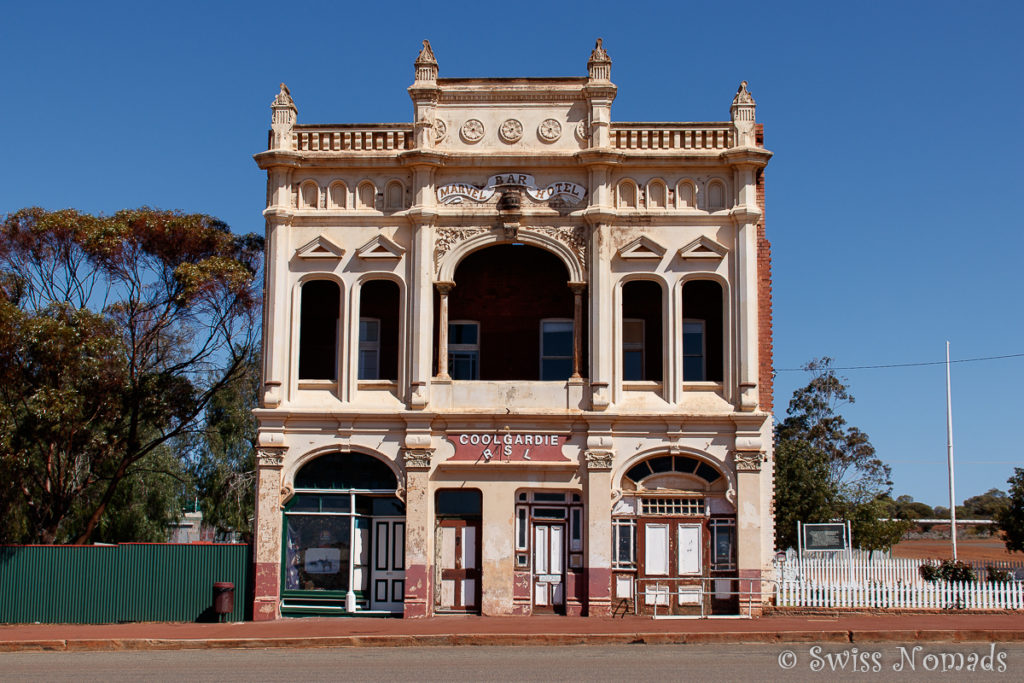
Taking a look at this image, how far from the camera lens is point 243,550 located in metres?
25.5

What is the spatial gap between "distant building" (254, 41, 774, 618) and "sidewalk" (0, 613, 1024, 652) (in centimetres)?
135

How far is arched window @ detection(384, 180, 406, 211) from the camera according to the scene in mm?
26438

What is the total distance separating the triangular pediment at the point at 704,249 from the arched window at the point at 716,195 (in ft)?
2.68

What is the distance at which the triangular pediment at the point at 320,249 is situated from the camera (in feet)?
85.8

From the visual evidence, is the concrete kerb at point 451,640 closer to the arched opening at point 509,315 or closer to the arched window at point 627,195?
the arched opening at point 509,315

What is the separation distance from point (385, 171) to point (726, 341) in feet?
28.5

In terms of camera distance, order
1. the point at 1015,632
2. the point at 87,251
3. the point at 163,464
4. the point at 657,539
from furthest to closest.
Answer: the point at 163,464
the point at 87,251
the point at 657,539
the point at 1015,632

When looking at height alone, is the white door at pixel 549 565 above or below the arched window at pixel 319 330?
below

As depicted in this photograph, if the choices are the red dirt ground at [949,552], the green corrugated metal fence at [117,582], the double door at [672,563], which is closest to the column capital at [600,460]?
the double door at [672,563]

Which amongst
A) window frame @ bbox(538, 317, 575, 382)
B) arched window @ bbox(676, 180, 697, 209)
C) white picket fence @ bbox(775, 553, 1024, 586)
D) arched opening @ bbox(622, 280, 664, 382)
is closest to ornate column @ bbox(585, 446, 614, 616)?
window frame @ bbox(538, 317, 575, 382)

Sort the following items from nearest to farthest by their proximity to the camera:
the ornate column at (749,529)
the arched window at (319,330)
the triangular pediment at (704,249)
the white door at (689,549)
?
the ornate column at (749,529) → the white door at (689,549) → the triangular pediment at (704,249) → the arched window at (319,330)

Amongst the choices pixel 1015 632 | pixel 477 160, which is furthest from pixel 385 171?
pixel 1015 632

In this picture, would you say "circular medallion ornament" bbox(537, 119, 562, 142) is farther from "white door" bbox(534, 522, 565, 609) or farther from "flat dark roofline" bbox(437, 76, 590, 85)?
"white door" bbox(534, 522, 565, 609)

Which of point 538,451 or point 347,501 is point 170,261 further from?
point 538,451
